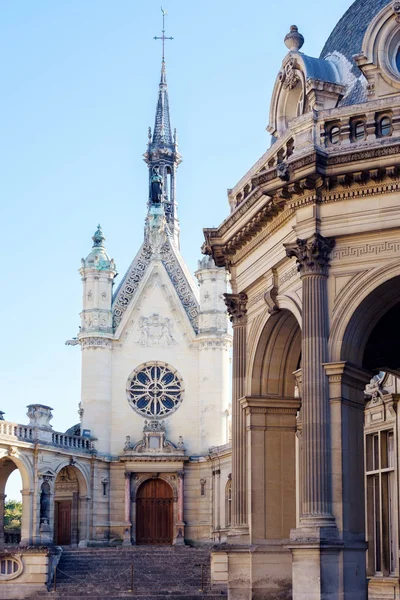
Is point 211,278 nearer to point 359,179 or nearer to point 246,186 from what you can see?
point 246,186

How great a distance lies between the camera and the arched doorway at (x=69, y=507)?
4991 centimetres

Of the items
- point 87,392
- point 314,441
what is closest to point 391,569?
point 314,441

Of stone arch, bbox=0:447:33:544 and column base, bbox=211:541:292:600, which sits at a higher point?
stone arch, bbox=0:447:33:544

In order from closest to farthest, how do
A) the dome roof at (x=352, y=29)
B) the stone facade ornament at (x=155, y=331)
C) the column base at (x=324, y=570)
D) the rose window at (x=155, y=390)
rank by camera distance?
the column base at (x=324, y=570), the dome roof at (x=352, y=29), the rose window at (x=155, y=390), the stone facade ornament at (x=155, y=331)

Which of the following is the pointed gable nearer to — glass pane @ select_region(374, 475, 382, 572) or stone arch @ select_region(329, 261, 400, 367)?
glass pane @ select_region(374, 475, 382, 572)

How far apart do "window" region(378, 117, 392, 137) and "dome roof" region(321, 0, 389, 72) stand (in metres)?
2.25

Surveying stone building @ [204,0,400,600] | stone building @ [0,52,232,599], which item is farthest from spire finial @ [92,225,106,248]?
stone building @ [204,0,400,600]

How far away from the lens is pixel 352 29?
770 inches

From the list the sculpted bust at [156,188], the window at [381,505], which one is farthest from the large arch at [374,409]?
the sculpted bust at [156,188]

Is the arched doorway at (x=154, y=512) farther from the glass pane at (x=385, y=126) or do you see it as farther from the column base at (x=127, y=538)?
the glass pane at (x=385, y=126)

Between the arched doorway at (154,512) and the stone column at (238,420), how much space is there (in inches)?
1302

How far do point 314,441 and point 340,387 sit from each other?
0.89 m

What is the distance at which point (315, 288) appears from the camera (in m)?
16.7

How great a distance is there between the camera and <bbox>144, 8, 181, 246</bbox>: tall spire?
5875 centimetres
